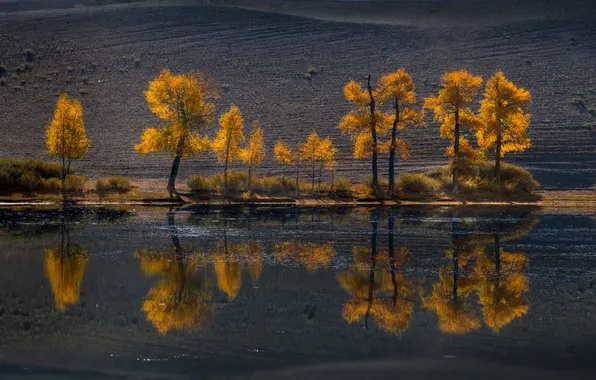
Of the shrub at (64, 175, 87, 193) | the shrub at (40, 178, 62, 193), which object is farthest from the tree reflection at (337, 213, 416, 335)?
the shrub at (40, 178, 62, 193)

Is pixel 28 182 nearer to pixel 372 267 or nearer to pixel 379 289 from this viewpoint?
pixel 372 267

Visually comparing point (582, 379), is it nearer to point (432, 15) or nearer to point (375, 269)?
point (375, 269)

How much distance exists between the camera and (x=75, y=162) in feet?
205

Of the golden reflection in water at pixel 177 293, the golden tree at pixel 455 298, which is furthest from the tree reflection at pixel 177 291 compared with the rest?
the golden tree at pixel 455 298

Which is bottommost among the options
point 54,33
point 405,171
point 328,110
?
point 405,171

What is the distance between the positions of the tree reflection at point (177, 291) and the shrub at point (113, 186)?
1988 centimetres

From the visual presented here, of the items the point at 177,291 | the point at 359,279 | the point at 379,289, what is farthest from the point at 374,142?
the point at 177,291

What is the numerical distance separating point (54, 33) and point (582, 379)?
83137 millimetres

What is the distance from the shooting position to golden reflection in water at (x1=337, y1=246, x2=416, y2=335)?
21719 mm

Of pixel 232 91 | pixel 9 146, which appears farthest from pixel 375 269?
pixel 232 91

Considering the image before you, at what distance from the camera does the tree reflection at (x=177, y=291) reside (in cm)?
2134

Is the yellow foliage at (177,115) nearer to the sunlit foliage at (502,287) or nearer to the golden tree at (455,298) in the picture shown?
the sunlit foliage at (502,287)

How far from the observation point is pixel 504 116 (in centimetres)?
5544

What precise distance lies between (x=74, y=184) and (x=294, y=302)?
30.5 meters
